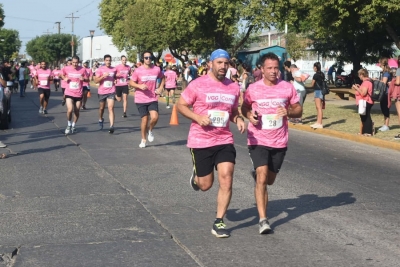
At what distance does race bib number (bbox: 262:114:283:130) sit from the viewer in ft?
24.5

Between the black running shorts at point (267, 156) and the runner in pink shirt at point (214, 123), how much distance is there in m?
0.23

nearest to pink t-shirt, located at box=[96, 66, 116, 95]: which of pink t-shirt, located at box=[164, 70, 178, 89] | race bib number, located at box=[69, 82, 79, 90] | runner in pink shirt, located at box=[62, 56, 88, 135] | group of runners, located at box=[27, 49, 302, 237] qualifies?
runner in pink shirt, located at box=[62, 56, 88, 135]

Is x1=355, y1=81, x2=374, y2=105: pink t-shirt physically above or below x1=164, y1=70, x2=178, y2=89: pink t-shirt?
above

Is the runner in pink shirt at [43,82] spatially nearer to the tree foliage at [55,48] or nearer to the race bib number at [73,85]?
the race bib number at [73,85]

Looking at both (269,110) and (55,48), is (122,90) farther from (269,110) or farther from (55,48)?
(55,48)

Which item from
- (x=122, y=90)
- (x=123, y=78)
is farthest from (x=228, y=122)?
(x=122, y=90)

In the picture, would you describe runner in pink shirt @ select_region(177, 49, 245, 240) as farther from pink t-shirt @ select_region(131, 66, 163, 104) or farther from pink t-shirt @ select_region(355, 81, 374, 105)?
pink t-shirt @ select_region(355, 81, 374, 105)

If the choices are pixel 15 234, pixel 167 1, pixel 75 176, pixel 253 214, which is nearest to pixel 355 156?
pixel 75 176

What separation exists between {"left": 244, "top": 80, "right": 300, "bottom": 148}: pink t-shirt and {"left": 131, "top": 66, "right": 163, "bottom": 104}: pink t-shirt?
7743 mm

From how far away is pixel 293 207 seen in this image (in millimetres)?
8875

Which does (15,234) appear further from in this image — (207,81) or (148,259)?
(207,81)

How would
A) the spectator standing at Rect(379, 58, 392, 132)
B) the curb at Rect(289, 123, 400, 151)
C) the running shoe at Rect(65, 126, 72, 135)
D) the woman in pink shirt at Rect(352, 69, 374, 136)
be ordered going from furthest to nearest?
the spectator standing at Rect(379, 58, 392, 132) < the woman in pink shirt at Rect(352, 69, 374, 136) < the running shoe at Rect(65, 126, 72, 135) < the curb at Rect(289, 123, 400, 151)

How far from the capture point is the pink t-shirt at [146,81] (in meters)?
15.2

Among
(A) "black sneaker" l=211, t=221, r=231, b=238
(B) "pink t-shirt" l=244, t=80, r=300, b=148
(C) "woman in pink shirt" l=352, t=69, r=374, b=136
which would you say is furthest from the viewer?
(C) "woman in pink shirt" l=352, t=69, r=374, b=136
